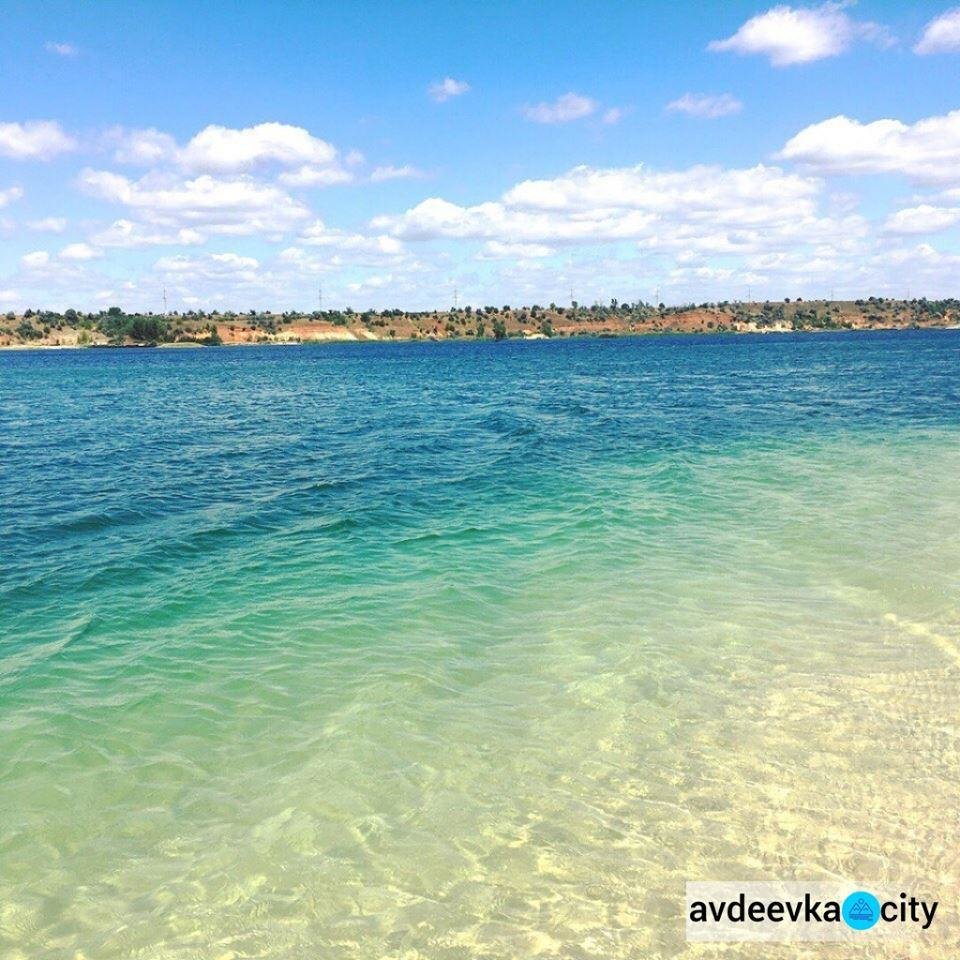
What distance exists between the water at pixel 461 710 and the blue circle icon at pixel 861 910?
0.25m

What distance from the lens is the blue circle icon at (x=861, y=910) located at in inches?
235

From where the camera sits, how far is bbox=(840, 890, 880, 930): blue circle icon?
19.6ft

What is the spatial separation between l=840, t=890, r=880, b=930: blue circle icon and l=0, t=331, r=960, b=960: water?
0.25 m

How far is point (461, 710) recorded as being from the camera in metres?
9.51

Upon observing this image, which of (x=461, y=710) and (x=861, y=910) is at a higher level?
(x=461, y=710)

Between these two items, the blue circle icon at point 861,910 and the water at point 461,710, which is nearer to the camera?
the blue circle icon at point 861,910

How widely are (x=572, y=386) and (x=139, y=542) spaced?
57.4 meters

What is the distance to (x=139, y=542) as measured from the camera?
17.7 metres

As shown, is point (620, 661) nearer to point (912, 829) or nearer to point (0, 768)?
point (912, 829)

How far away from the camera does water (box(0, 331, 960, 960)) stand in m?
6.41

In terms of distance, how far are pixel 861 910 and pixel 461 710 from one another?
4901 mm

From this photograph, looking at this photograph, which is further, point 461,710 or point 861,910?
point 461,710

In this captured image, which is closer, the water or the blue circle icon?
the blue circle icon

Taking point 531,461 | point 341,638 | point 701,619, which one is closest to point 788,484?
point 531,461
